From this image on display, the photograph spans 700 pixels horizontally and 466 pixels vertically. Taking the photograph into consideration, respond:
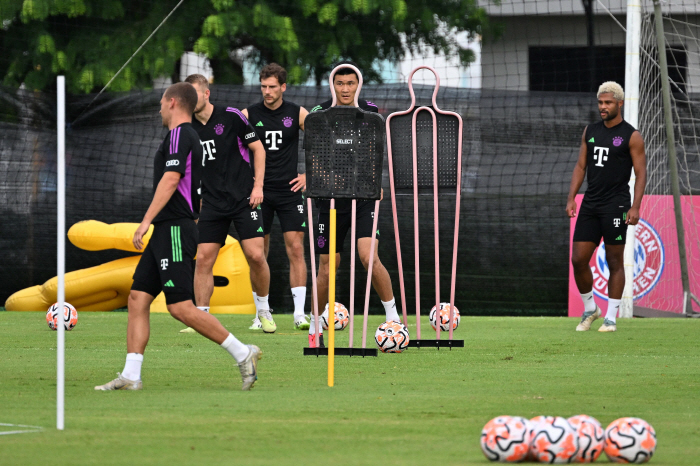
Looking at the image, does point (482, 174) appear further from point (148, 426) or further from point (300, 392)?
point (148, 426)

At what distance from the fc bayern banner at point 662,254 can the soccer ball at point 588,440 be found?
8.84m

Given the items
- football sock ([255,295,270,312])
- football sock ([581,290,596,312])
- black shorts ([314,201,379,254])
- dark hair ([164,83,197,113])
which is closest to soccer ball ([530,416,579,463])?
dark hair ([164,83,197,113])

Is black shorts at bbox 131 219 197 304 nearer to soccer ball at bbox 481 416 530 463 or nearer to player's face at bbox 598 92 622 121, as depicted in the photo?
soccer ball at bbox 481 416 530 463

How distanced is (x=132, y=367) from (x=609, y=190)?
18.2 ft

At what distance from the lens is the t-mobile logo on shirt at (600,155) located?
9805 mm

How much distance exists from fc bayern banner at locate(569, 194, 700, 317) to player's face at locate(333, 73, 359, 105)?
584cm

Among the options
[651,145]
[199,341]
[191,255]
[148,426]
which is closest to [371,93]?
[651,145]

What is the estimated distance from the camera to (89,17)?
17.3m

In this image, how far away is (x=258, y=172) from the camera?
896 centimetres

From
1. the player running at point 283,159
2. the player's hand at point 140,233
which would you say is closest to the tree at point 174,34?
the player running at point 283,159

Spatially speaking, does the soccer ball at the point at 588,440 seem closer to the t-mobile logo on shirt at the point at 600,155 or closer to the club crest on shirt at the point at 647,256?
the t-mobile logo on shirt at the point at 600,155

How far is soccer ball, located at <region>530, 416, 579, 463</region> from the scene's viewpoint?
3.85 m

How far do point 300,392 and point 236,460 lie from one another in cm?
183

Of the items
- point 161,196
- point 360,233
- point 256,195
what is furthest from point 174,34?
point 161,196
